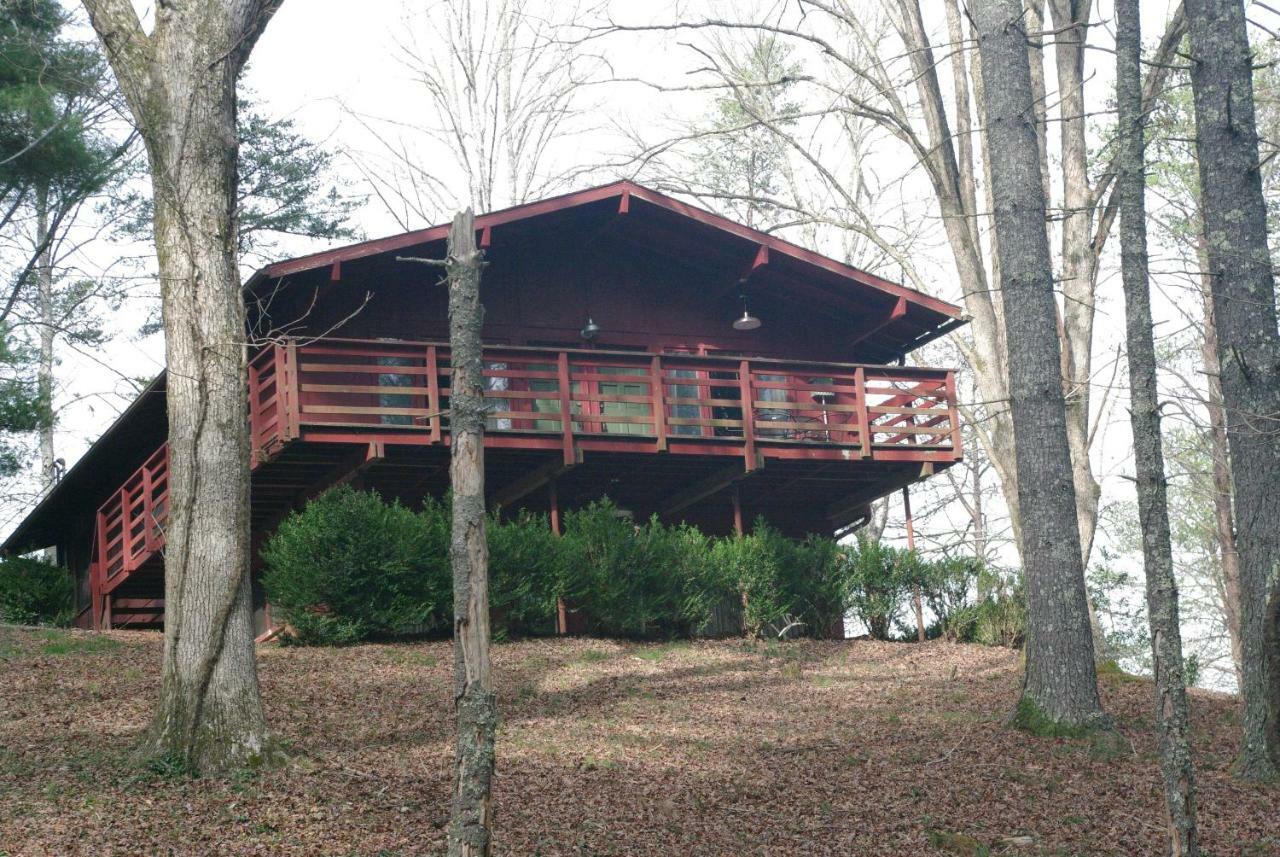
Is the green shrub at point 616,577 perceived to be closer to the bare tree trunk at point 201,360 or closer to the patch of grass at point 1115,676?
the patch of grass at point 1115,676

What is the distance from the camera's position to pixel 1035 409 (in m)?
13.8

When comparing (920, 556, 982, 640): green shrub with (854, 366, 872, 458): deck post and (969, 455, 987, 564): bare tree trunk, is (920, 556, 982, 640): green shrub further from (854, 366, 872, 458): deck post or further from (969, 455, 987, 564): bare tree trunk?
(969, 455, 987, 564): bare tree trunk

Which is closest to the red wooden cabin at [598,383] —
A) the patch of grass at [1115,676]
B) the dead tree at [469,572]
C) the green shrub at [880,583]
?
the green shrub at [880,583]

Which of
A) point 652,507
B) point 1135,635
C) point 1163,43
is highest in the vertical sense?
point 1163,43

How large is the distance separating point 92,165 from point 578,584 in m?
10.9

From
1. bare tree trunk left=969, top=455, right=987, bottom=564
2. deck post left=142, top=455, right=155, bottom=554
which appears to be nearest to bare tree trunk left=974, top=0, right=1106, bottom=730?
deck post left=142, top=455, right=155, bottom=554

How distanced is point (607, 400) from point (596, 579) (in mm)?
2759

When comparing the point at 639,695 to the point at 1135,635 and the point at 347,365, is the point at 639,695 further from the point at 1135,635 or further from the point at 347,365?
the point at 1135,635

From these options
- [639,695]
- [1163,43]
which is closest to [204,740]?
[639,695]

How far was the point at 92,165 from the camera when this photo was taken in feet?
70.7

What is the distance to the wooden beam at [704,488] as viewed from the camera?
2098cm

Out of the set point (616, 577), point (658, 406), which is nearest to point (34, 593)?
point (616, 577)

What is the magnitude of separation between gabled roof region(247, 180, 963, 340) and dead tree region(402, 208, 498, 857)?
8779 millimetres

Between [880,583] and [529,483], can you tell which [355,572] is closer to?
[529,483]
